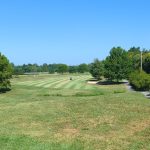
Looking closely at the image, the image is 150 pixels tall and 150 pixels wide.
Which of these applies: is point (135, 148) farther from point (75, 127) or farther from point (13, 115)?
point (13, 115)

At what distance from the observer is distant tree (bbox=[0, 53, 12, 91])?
64.3 m

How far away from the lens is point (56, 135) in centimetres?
2295

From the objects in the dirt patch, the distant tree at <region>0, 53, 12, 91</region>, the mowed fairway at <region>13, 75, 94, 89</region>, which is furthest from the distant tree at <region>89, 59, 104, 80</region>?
the dirt patch

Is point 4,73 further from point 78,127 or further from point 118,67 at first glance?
point 78,127

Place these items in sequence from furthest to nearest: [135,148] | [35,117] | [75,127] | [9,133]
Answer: [35,117] → [75,127] → [9,133] → [135,148]

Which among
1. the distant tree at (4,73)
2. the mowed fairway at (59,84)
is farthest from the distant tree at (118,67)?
the distant tree at (4,73)

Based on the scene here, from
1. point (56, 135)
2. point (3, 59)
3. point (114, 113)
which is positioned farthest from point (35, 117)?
point (3, 59)

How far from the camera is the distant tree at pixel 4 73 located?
6431cm

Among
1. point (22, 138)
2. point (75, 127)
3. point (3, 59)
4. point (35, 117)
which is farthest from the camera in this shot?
point (3, 59)

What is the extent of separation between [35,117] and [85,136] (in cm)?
919

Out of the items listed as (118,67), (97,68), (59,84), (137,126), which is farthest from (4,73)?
(97,68)

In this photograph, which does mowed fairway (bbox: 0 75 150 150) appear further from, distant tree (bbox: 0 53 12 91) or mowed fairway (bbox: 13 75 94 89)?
mowed fairway (bbox: 13 75 94 89)

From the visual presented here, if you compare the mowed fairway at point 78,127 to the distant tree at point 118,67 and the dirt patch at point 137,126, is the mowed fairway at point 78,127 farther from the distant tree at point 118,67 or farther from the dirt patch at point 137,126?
the distant tree at point 118,67

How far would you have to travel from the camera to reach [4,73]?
64438 millimetres
